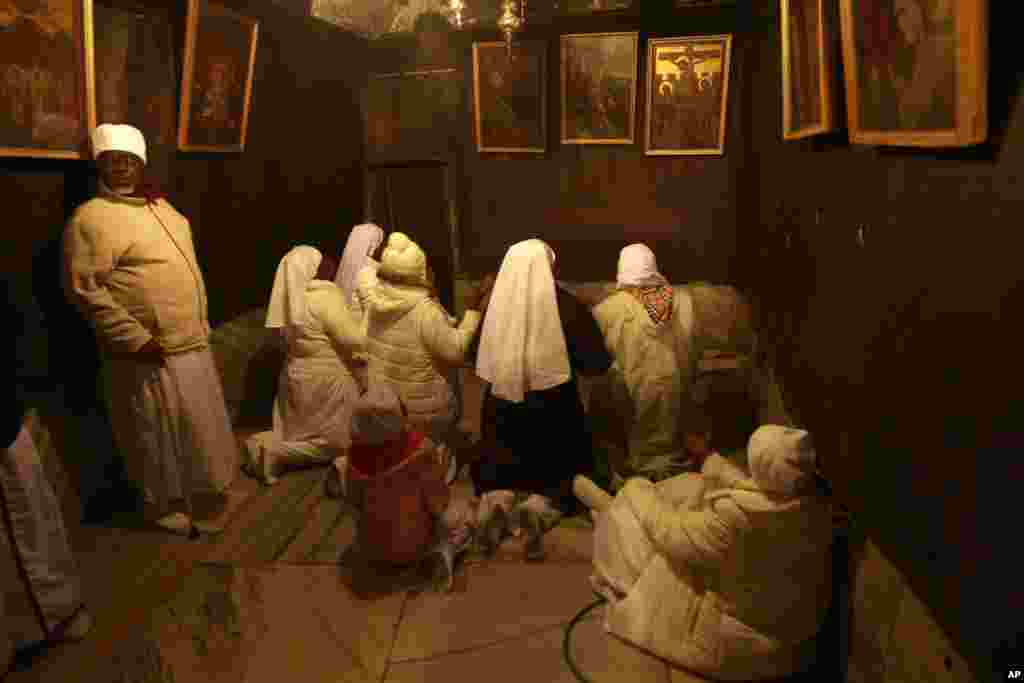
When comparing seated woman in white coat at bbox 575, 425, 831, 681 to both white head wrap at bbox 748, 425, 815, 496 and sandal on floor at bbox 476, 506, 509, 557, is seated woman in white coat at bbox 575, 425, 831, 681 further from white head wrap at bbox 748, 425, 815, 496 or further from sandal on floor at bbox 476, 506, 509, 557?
sandal on floor at bbox 476, 506, 509, 557

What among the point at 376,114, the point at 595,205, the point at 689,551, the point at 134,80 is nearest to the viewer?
the point at 689,551

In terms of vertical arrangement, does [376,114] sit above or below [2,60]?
above

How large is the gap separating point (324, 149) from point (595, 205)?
2.67m

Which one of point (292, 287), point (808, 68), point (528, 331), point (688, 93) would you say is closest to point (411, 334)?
point (528, 331)

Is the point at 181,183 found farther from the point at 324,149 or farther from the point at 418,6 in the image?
the point at 418,6

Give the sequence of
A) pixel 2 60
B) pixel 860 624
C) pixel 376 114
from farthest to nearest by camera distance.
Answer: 1. pixel 376 114
2. pixel 2 60
3. pixel 860 624

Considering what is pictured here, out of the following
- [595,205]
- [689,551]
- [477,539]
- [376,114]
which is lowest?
[477,539]

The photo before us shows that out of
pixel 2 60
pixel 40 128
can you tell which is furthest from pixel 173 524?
pixel 2 60

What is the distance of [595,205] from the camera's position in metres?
6.63

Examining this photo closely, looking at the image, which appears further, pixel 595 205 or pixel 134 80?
pixel 595 205

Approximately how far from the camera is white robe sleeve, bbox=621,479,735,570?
2996 mm

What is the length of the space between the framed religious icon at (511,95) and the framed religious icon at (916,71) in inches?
160

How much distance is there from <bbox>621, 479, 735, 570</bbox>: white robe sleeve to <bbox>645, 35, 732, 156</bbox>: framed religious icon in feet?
12.3

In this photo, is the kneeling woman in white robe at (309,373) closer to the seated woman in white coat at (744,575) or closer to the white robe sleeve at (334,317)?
the white robe sleeve at (334,317)
